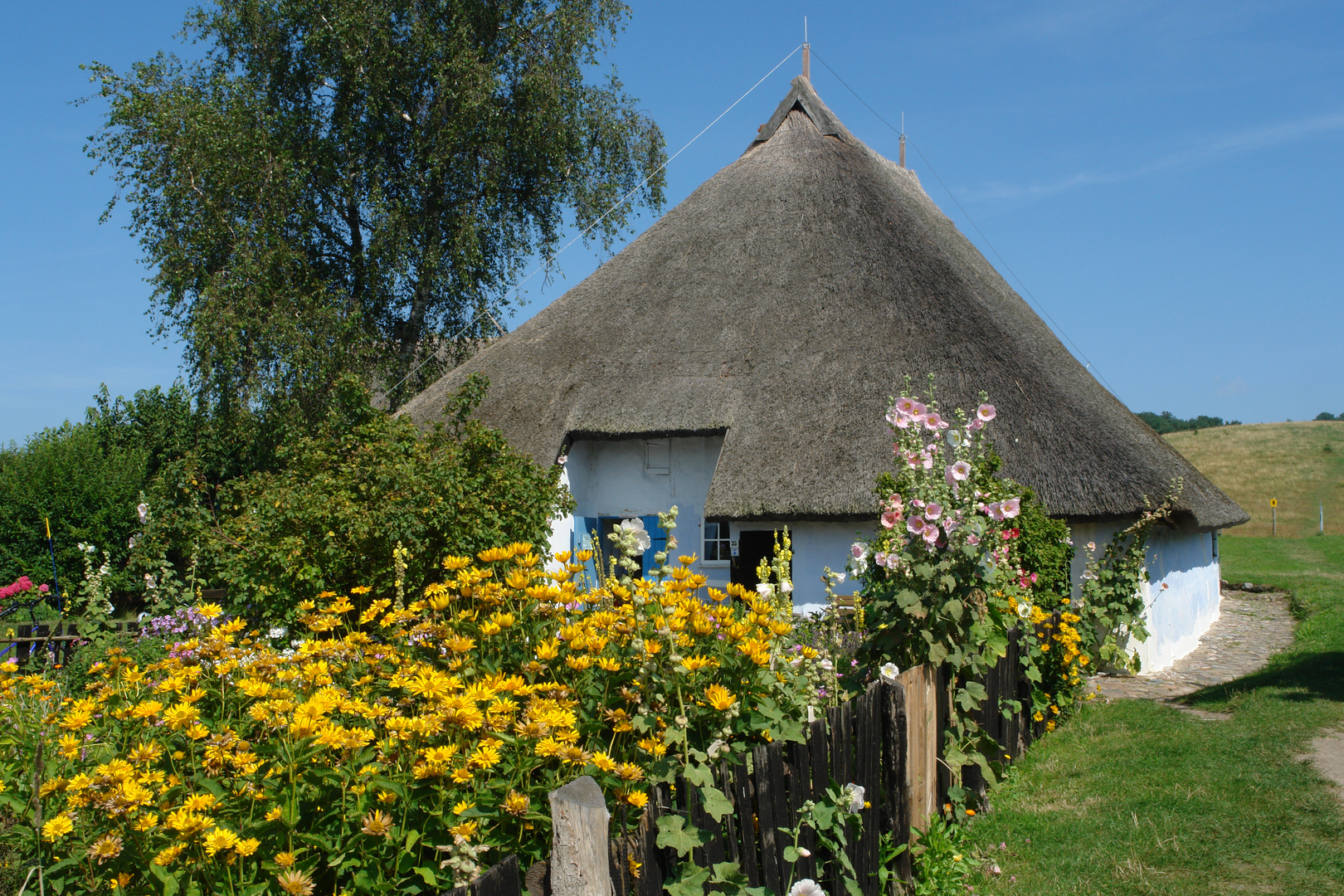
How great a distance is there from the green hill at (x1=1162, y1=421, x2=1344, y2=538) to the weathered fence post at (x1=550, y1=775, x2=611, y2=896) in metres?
36.8

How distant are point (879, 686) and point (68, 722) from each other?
2.67 metres

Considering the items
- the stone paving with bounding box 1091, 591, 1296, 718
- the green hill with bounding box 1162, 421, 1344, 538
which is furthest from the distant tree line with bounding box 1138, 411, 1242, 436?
the stone paving with bounding box 1091, 591, 1296, 718

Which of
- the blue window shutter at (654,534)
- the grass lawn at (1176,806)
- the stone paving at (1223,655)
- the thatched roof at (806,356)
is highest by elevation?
the thatched roof at (806,356)

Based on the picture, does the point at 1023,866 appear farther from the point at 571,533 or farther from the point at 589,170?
the point at 589,170

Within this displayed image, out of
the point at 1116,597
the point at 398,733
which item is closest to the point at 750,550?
the point at 1116,597

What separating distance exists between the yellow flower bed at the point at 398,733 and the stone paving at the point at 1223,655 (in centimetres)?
627

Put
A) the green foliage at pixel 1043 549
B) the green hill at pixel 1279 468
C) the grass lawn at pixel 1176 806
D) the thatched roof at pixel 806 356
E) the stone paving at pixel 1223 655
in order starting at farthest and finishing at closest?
the green hill at pixel 1279 468 → the thatched roof at pixel 806 356 → the stone paving at pixel 1223 655 → the green foliage at pixel 1043 549 → the grass lawn at pixel 1176 806

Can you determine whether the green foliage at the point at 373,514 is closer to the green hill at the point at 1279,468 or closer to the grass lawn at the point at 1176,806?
the grass lawn at the point at 1176,806

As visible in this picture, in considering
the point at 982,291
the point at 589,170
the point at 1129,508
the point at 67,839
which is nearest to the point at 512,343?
the point at 589,170

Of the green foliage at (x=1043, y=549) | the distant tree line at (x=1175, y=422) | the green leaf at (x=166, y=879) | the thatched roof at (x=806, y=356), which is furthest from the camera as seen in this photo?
the distant tree line at (x=1175, y=422)

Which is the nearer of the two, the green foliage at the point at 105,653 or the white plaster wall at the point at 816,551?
the green foliage at the point at 105,653

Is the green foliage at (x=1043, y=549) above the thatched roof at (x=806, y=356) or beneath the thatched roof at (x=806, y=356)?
beneath

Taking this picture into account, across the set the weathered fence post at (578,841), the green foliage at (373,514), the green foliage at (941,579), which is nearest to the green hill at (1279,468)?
the green foliage at (373,514)

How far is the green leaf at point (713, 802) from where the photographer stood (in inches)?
94.6
